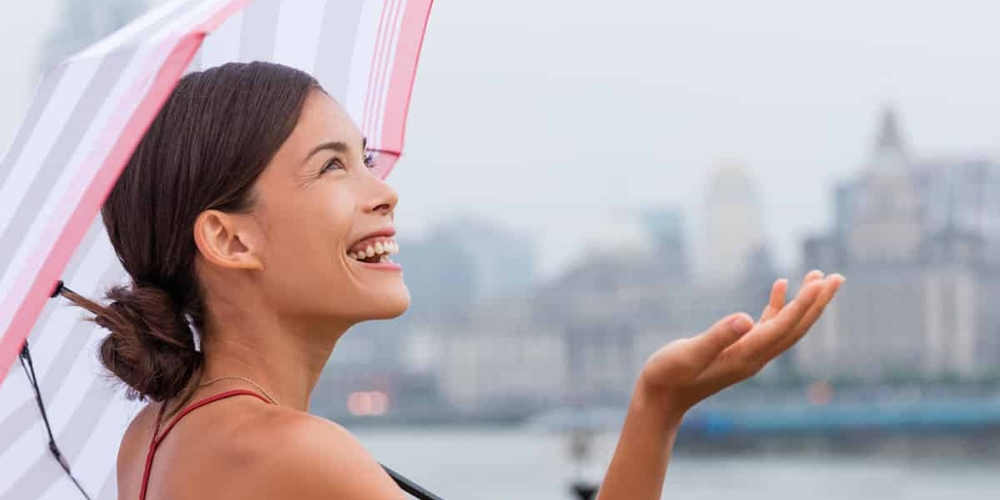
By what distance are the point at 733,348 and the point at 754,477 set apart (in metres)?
46.1

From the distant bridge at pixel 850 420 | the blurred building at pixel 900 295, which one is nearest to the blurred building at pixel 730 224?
the blurred building at pixel 900 295

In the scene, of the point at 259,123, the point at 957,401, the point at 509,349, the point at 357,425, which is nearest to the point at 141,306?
the point at 259,123

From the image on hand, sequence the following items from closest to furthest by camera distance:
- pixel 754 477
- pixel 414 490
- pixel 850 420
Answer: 1. pixel 414 490
2. pixel 754 477
3. pixel 850 420

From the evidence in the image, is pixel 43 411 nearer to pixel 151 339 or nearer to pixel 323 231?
pixel 151 339

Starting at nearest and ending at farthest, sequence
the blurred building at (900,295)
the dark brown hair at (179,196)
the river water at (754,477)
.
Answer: the dark brown hair at (179,196) → the river water at (754,477) → the blurred building at (900,295)

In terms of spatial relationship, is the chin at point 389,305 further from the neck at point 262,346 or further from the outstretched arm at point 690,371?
the outstretched arm at point 690,371

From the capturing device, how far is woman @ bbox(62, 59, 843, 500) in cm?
140

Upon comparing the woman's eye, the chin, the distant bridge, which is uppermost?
the distant bridge

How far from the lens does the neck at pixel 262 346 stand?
1456mm

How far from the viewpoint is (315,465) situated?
1.30 metres

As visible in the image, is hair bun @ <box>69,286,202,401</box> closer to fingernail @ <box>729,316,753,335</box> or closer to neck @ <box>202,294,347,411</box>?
neck @ <box>202,294,347,411</box>

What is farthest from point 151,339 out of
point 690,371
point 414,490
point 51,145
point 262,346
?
point 690,371

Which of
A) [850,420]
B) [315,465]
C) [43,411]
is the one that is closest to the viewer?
[315,465]

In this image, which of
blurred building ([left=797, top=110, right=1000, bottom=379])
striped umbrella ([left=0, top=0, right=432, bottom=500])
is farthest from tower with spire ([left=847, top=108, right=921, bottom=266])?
striped umbrella ([left=0, top=0, right=432, bottom=500])
